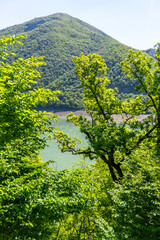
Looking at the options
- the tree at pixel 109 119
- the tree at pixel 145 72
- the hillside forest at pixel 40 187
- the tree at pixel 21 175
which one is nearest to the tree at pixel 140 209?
the hillside forest at pixel 40 187

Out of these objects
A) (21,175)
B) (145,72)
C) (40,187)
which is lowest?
(40,187)

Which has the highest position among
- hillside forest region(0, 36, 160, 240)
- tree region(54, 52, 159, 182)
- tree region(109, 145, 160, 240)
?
tree region(54, 52, 159, 182)

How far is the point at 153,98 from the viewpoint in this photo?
14.2 metres

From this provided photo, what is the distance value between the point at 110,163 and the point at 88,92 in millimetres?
6370

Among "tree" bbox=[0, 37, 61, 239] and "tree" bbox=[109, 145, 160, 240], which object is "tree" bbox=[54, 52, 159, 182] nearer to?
"tree" bbox=[0, 37, 61, 239]

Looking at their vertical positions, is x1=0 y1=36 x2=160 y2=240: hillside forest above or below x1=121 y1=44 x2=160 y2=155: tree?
below

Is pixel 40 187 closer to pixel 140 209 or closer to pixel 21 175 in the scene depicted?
pixel 21 175

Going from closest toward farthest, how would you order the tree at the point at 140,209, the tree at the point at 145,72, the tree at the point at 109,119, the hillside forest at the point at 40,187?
the hillside forest at the point at 40,187 < the tree at the point at 140,209 < the tree at the point at 109,119 < the tree at the point at 145,72

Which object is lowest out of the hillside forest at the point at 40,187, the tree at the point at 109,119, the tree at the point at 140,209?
the tree at the point at 140,209

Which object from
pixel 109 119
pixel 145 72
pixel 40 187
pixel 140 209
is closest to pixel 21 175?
pixel 40 187

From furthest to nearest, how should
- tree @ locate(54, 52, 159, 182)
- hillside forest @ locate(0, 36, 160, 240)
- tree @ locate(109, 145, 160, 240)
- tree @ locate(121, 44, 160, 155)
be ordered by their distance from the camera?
1. tree @ locate(121, 44, 160, 155)
2. tree @ locate(54, 52, 159, 182)
3. tree @ locate(109, 145, 160, 240)
4. hillside forest @ locate(0, 36, 160, 240)

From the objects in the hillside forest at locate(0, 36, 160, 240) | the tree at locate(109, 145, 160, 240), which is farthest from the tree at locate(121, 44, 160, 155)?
the tree at locate(109, 145, 160, 240)

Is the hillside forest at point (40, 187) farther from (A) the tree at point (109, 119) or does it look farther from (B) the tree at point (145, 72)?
(B) the tree at point (145, 72)

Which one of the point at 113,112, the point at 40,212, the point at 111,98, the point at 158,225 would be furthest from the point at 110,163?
the point at 40,212
